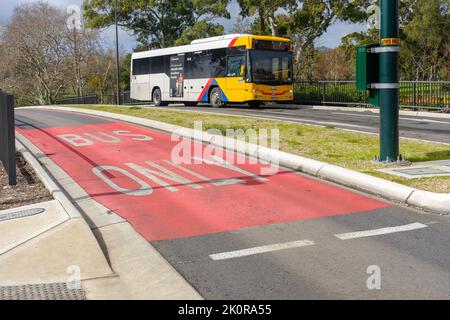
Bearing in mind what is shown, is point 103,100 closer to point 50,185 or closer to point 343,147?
point 343,147

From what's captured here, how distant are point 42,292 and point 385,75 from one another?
23.8 feet

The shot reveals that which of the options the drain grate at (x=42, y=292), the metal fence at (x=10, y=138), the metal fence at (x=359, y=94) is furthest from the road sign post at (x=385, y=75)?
the metal fence at (x=359, y=94)

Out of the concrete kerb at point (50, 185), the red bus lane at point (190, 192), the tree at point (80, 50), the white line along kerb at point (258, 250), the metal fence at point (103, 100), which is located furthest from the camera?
the tree at point (80, 50)

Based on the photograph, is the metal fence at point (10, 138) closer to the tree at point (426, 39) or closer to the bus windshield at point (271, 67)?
the bus windshield at point (271, 67)

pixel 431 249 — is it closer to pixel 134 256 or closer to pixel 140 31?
pixel 134 256

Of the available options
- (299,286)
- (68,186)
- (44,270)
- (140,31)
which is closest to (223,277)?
(299,286)

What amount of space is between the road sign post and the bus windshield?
54.2ft

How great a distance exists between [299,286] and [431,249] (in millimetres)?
1769

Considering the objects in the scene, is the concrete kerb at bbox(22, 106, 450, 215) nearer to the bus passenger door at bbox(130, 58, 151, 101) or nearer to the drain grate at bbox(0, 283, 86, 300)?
the drain grate at bbox(0, 283, 86, 300)

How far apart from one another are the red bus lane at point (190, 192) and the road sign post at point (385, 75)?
5.76 ft

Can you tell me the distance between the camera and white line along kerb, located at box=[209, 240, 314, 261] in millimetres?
5711

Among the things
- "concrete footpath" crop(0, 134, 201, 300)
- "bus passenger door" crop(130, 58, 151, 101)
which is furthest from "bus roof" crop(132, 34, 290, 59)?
"concrete footpath" crop(0, 134, 201, 300)

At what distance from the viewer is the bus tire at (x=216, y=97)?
93.5 feet

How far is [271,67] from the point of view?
26844 millimetres
